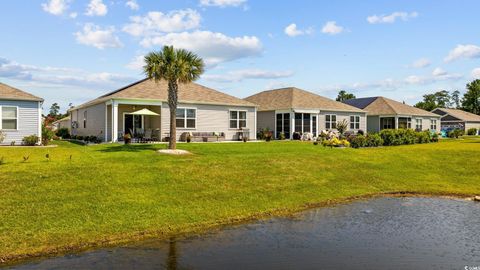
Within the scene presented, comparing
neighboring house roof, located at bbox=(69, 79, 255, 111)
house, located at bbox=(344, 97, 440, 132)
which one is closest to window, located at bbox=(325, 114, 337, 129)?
house, located at bbox=(344, 97, 440, 132)

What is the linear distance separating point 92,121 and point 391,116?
34634 millimetres

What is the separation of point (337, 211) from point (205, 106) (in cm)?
1980

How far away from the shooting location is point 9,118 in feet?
82.0

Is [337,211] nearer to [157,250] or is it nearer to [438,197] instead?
[438,197]

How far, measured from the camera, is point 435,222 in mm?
12016

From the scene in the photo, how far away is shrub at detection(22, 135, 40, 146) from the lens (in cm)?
2495

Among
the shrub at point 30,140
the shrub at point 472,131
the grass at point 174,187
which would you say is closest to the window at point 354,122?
the grass at point 174,187

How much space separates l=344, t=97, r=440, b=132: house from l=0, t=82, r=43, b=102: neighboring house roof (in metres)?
37.9

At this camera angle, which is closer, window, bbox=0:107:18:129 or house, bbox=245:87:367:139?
window, bbox=0:107:18:129

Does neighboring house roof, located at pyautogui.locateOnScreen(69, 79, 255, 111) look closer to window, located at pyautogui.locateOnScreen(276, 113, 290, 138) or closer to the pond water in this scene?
window, located at pyautogui.locateOnScreen(276, 113, 290, 138)

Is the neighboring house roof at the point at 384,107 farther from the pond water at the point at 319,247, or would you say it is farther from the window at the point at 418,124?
the pond water at the point at 319,247

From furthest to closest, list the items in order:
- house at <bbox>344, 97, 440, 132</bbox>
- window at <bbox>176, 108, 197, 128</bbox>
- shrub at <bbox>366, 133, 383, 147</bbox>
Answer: house at <bbox>344, 97, 440, 132</bbox>, window at <bbox>176, 108, 197, 128</bbox>, shrub at <bbox>366, 133, 383, 147</bbox>

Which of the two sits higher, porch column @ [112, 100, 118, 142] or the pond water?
→ porch column @ [112, 100, 118, 142]

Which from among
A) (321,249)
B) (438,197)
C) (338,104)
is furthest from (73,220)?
(338,104)
